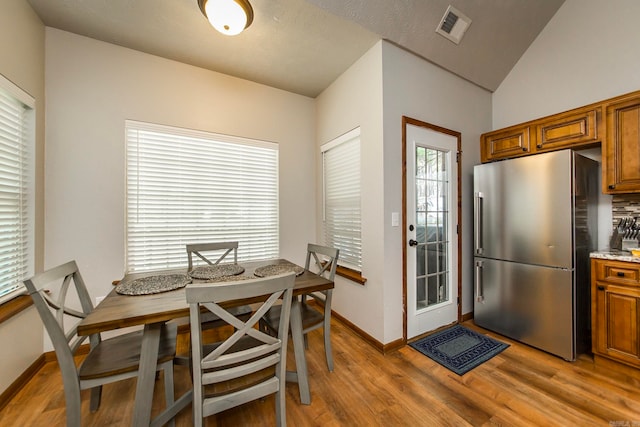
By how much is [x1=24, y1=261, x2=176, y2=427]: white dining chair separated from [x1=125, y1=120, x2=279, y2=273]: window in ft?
2.86

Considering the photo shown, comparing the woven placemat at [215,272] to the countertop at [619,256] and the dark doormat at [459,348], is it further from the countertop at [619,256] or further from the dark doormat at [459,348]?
the countertop at [619,256]

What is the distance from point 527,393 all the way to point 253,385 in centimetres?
186

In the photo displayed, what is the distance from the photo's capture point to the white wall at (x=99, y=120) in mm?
2098

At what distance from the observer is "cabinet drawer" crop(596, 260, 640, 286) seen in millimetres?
1836

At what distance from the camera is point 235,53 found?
2420mm

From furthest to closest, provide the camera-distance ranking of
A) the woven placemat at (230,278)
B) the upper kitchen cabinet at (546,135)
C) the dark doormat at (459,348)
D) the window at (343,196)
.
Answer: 1. the window at (343,196)
2. the upper kitchen cabinet at (546,135)
3. the dark doormat at (459,348)
4. the woven placemat at (230,278)

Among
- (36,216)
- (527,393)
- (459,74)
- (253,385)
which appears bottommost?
(527,393)

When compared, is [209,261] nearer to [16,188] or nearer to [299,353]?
[299,353]

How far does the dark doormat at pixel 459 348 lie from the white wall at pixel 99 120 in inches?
117

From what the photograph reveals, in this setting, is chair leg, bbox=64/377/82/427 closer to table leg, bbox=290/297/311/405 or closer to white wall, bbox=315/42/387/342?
table leg, bbox=290/297/311/405

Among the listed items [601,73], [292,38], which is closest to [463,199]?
[601,73]

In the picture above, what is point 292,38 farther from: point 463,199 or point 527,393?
point 527,393

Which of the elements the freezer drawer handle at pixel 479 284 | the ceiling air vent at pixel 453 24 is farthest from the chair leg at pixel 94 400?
the ceiling air vent at pixel 453 24

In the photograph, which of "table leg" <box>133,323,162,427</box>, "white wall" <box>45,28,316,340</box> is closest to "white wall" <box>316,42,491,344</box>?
"white wall" <box>45,28,316,340</box>
